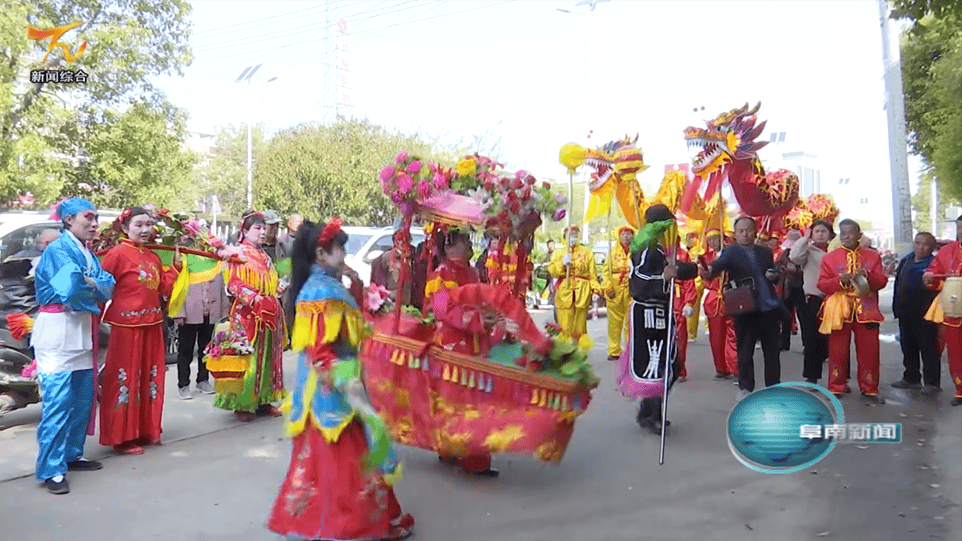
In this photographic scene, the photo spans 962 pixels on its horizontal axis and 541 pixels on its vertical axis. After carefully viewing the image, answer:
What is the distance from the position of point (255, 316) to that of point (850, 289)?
17.7 feet

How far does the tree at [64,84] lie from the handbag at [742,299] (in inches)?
460

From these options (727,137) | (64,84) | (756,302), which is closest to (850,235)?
(756,302)

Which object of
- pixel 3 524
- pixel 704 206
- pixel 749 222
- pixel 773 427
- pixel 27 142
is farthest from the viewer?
pixel 27 142

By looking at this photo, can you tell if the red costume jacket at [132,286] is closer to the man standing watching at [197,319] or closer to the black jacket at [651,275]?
the man standing watching at [197,319]

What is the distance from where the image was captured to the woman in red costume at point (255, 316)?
6816 mm

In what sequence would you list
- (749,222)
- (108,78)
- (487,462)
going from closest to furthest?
(487,462) → (749,222) → (108,78)

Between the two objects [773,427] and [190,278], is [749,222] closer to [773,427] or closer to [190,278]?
[773,427]

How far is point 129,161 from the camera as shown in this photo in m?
15.8

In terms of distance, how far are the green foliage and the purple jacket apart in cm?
590

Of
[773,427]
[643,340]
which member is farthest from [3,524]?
[643,340]

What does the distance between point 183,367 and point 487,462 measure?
3.90 metres

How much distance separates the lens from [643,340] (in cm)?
659

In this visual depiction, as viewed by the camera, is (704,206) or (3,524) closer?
(3,524)

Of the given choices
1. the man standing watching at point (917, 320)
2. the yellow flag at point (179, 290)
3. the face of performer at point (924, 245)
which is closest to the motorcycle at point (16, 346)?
the yellow flag at point (179, 290)
